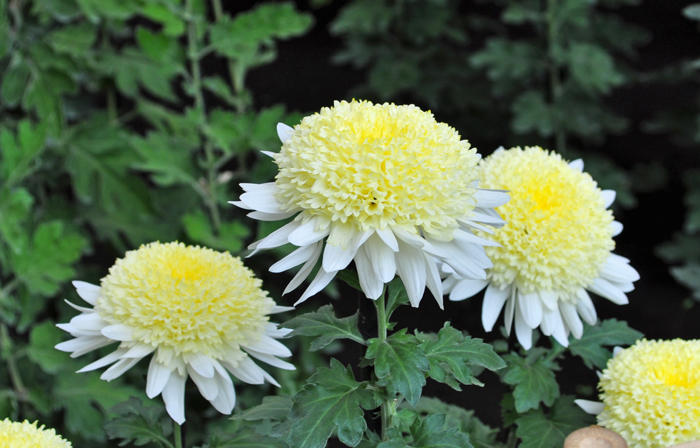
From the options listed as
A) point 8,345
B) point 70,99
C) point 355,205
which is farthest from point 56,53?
point 355,205

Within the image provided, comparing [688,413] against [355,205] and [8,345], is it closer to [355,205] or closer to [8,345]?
[355,205]

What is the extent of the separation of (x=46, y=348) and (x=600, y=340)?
1018 mm

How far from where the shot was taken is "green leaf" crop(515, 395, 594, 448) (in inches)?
32.1

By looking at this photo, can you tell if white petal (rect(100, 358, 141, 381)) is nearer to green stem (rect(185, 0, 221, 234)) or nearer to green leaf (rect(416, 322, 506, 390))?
green leaf (rect(416, 322, 506, 390))

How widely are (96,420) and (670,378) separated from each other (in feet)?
3.54

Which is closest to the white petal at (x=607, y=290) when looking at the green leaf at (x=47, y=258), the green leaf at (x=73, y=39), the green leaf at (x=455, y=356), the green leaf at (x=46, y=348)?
the green leaf at (x=455, y=356)

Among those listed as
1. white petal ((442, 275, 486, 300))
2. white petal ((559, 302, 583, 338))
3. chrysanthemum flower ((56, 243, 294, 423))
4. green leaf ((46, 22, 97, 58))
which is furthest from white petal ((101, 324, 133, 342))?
green leaf ((46, 22, 97, 58))

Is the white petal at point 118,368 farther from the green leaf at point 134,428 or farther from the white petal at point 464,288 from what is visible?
the white petal at point 464,288

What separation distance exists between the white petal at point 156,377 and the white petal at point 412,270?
25 centimetres

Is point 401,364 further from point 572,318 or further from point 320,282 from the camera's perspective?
point 572,318

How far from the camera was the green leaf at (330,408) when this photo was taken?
63cm

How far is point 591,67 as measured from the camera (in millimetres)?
2074

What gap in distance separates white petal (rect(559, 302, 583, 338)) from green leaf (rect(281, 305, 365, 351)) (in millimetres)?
252

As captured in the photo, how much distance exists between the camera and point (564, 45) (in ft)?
7.58
